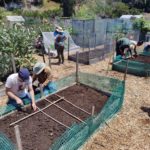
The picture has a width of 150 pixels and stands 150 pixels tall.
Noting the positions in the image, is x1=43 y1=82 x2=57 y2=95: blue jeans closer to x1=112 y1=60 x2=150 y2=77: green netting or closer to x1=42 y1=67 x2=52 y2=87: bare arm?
x1=42 y1=67 x2=52 y2=87: bare arm

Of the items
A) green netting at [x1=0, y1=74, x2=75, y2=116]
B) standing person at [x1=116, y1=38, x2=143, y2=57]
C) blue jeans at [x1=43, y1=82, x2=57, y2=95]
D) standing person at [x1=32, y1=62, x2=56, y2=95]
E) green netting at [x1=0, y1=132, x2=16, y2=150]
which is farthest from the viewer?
standing person at [x1=116, y1=38, x2=143, y2=57]

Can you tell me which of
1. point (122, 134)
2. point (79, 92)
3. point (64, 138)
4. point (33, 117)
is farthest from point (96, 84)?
point (64, 138)

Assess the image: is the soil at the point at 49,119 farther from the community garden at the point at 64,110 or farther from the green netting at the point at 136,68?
the green netting at the point at 136,68

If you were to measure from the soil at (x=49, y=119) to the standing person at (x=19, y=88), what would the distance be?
254 mm

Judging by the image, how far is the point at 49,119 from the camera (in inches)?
178

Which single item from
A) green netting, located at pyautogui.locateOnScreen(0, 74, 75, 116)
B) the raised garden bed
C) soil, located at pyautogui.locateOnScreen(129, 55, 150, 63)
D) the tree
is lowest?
the raised garden bed

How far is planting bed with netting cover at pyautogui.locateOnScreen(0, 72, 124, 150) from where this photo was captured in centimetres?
381

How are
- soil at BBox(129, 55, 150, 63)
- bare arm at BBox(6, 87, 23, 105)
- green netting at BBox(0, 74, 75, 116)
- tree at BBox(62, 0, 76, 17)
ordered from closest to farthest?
bare arm at BBox(6, 87, 23, 105) < green netting at BBox(0, 74, 75, 116) < soil at BBox(129, 55, 150, 63) < tree at BBox(62, 0, 76, 17)

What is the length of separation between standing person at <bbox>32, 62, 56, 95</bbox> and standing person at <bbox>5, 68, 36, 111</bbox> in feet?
1.23

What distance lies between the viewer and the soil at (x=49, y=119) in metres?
3.90

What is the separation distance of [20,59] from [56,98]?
101 inches

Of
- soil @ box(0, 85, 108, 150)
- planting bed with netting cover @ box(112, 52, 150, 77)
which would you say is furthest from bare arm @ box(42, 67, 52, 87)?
planting bed with netting cover @ box(112, 52, 150, 77)

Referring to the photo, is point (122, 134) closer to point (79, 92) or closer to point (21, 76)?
point (79, 92)

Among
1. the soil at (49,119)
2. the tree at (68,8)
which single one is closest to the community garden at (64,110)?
the soil at (49,119)
